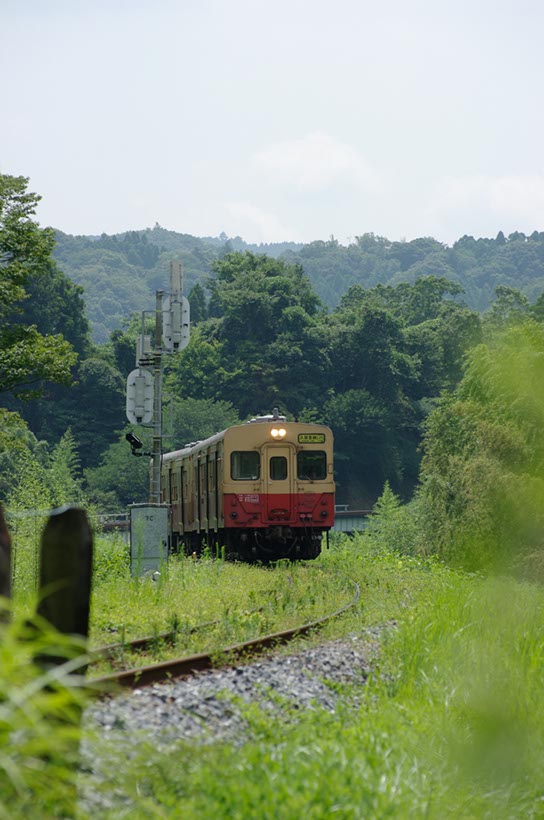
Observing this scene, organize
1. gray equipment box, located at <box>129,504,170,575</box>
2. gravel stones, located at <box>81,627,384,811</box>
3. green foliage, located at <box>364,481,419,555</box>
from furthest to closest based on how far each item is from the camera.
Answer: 1. green foliage, located at <box>364,481,419,555</box>
2. gray equipment box, located at <box>129,504,170,575</box>
3. gravel stones, located at <box>81,627,384,811</box>

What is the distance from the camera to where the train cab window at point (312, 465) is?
23.4 m

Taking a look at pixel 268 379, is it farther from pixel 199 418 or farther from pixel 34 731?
pixel 34 731

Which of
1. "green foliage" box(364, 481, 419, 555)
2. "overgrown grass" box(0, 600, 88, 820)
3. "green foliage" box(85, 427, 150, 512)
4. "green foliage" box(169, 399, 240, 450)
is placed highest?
"green foliage" box(169, 399, 240, 450)

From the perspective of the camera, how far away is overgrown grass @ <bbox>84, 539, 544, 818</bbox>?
5.30m

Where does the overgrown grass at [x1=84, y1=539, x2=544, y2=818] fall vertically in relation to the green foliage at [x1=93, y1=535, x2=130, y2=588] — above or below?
above

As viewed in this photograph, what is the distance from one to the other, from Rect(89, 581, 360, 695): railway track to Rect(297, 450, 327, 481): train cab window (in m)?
11.8

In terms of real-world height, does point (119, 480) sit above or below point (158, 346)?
below

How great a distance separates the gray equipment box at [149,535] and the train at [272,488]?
194 inches

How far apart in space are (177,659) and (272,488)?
590 inches

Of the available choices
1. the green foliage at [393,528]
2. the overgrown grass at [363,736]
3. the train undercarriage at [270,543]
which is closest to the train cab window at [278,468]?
the train undercarriage at [270,543]

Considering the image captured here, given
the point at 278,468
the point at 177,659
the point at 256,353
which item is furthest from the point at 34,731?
the point at 256,353

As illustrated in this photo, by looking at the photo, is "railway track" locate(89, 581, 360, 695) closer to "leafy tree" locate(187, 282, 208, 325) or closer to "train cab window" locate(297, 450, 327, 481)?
"train cab window" locate(297, 450, 327, 481)

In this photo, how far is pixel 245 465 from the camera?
76.3 feet

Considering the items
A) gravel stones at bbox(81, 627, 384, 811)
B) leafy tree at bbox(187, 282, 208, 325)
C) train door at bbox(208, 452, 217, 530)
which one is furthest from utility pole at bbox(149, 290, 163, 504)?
leafy tree at bbox(187, 282, 208, 325)
